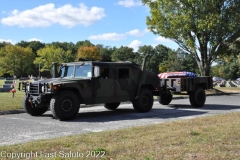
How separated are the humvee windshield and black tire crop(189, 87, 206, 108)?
542 centimetres

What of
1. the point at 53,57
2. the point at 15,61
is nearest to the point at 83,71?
the point at 53,57

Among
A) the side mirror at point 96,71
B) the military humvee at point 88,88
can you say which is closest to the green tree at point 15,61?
the military humvee at point 88,88

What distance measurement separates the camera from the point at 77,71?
11.7 m

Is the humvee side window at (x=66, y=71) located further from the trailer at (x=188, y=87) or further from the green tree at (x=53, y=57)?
the green tree at (x=53, y=57)

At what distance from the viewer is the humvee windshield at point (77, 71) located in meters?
11.5

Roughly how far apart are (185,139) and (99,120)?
4572 mm

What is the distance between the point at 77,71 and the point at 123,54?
8782 centimetres

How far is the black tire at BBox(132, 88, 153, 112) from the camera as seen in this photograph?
1250 cm

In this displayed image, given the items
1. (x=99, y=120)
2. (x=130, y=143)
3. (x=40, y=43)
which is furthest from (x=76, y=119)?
(x=40, y=43)

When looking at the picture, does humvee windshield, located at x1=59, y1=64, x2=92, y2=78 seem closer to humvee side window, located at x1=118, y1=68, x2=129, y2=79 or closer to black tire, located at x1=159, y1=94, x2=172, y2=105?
humvee side window, located at x1=118, y1=68, x2=129, y2=79

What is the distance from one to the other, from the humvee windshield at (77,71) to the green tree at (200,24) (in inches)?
528

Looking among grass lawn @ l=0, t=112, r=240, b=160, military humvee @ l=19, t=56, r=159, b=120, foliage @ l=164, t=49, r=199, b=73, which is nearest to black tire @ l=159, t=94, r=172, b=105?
military humvee @ l=19, t=56, r=159, b=120

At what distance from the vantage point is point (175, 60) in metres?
83.3

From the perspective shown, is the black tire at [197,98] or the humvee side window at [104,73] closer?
the humvee side window at [104,73]
